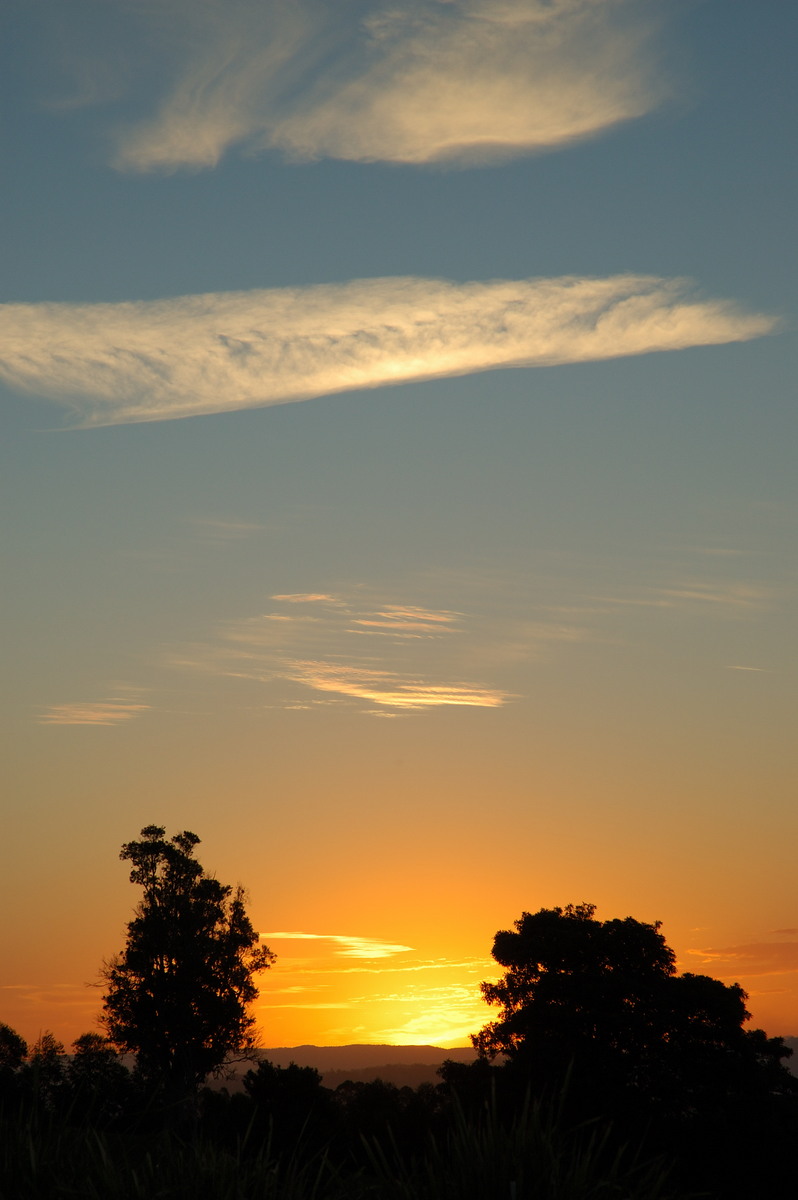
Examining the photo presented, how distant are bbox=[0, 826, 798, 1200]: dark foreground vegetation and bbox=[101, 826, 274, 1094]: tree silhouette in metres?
0.10

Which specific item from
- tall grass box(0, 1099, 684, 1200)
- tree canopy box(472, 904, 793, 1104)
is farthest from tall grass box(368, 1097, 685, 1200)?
tree canopy box(472, 904, 793, 1104)

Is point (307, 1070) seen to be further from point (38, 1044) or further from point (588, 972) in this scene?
point (38, 1044)

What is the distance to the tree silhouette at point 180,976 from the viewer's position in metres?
62.9

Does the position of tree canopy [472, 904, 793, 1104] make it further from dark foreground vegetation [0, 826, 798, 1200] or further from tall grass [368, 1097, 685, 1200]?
tall grass [368, 1097, 685, 1200]

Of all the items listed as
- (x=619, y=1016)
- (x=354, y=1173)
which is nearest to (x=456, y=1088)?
(x=619, y=1016)

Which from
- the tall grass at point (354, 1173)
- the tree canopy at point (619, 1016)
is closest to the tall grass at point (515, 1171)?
the tall grass at point (354, 1173)

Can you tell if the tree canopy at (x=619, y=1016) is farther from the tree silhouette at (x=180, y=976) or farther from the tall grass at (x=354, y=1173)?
the tall grass at (x=354, y=1173)

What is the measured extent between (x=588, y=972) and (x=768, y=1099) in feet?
30.9

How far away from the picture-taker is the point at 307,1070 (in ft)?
209

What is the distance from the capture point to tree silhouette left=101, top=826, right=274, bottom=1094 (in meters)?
62.9

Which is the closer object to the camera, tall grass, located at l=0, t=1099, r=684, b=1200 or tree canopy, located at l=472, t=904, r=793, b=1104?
tall grass, located at l=0, t=1099, r=684, b=1200

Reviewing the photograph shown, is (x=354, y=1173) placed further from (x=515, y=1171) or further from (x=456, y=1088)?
(x=456, y=1088)

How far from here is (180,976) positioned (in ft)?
209

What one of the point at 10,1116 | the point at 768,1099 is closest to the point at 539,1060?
the point at 768,1099
